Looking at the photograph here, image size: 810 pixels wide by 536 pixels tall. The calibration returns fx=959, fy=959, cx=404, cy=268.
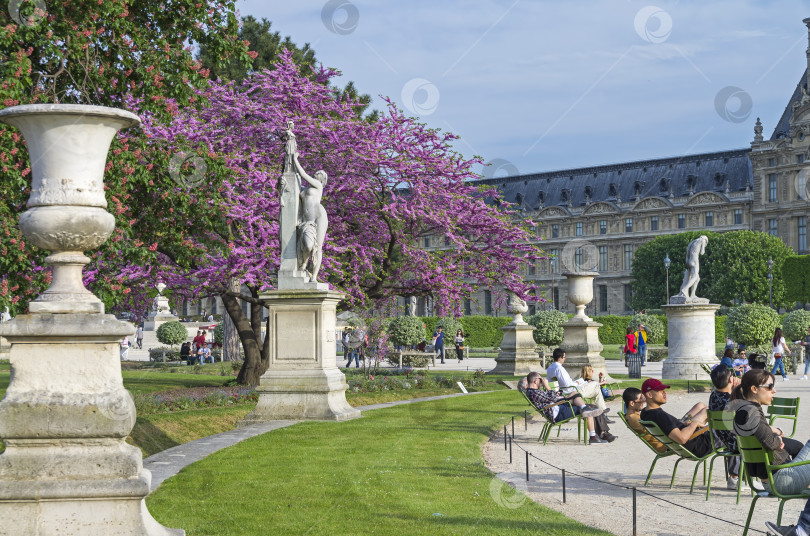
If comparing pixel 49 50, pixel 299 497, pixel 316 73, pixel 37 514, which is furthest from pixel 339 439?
pixel 316 73

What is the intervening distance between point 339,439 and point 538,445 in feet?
8.20

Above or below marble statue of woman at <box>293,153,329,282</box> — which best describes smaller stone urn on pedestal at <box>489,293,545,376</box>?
below

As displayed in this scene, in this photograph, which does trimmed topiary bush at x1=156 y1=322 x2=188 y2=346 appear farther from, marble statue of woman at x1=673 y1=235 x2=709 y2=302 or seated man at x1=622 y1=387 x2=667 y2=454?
seated man at x1=622 y1=387 x2=667 y2=454

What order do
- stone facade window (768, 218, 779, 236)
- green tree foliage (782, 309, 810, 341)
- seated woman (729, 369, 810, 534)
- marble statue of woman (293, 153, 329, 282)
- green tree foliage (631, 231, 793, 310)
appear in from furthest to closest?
stone facade window (768, 218, 779, 236)
green tree foliage (631, 231, 793, 310)
green tree foliage (782, 309, 810, 341)
marble statue of woman (293, 153, 329, 282)
seated woman (729, 369, 810, 534)

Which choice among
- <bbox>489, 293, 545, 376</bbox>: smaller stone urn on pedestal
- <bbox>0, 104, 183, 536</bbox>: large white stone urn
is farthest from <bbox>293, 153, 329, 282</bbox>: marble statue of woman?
<bbox>489, 293, 545, 376</bbox>: smaller stone urn on pedestal

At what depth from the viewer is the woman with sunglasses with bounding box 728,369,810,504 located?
618 centimetres

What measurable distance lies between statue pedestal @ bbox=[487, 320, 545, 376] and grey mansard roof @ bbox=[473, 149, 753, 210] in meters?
72.5

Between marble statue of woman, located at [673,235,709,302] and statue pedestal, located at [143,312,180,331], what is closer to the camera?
marble statue of woman, located at [673,235,709,302]

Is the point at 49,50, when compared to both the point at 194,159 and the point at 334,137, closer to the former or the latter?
the point at 194,159

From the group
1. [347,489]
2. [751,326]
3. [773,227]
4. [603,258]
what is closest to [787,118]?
[773,227]

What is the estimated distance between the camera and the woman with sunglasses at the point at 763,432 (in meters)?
6.18

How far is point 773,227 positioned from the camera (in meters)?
90.7

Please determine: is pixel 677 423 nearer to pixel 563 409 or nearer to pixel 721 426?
pixel 721 426

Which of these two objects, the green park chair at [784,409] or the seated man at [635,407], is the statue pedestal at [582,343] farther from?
the seated man at [635,407]
